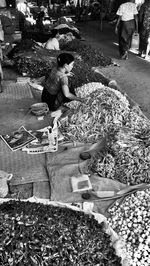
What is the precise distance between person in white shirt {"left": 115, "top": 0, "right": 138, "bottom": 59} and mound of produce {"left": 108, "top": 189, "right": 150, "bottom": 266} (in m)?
4.69

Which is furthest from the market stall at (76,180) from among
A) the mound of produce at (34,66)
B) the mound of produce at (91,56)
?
the mound of produce at (91,56)

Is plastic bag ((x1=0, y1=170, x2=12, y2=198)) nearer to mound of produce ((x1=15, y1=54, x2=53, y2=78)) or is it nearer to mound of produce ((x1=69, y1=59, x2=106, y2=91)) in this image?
mound of produce ((x1=69, y1=59, x2=106, y2=91))

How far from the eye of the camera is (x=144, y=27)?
6.84m

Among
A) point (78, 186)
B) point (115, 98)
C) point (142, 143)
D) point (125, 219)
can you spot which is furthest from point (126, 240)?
point (115, 98)

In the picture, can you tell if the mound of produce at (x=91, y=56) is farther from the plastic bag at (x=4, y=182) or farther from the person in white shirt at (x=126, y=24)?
the plastic bag at (x=4, y=182)

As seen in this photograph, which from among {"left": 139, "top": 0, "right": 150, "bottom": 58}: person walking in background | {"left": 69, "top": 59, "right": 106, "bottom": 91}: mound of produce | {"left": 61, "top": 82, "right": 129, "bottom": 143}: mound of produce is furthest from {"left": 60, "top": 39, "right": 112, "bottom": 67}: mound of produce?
{"left": 61, "top": 82, "right": 129, "bottom": 143}: mound of produce

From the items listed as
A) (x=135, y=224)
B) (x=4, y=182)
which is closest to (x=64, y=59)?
(x=4, y=182)

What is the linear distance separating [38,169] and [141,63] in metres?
4.11

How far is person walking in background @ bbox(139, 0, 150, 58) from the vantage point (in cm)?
673

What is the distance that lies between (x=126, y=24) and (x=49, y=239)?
589cm

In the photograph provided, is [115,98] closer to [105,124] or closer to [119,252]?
[105,124]

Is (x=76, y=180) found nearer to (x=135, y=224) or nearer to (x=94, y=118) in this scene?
(x=135, y=224)

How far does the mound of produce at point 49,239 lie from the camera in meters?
1.85

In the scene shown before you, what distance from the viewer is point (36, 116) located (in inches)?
174
